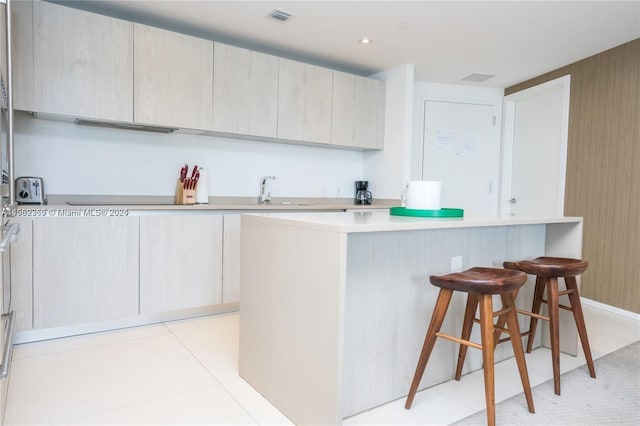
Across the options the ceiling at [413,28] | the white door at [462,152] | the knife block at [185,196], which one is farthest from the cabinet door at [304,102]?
the white door at [462,152]

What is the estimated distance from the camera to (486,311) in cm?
157

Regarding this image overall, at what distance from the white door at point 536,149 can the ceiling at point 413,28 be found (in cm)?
43

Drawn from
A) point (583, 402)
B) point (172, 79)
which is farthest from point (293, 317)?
point (172, 79)

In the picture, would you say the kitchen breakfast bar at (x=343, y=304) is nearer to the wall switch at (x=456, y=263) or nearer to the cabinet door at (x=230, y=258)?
the wall switch at (x=456, y=263)

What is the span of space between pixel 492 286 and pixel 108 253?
7.56 ft

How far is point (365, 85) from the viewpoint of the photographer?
13.2 ft

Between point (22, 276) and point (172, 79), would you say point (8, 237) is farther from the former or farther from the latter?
point (172, 79)

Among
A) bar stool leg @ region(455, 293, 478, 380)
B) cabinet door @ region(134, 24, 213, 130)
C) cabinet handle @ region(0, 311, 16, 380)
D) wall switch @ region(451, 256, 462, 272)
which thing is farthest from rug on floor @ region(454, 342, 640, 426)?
cabinet door @ region(134, 24, 213, 130)

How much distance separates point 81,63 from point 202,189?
3.97ft

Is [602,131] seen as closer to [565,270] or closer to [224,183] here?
[565,270]

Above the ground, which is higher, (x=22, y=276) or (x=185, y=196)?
(x=185, y=196)

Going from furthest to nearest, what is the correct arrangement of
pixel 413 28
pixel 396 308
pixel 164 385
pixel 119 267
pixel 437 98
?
pixel 437 98 < pixel 413 28 < pixel 119 267 < pixel 164 385 < pixel 396 308

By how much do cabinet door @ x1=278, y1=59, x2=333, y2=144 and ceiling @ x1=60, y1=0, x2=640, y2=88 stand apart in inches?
8.6

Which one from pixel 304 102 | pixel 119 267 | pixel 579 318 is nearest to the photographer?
pixel 579 318
